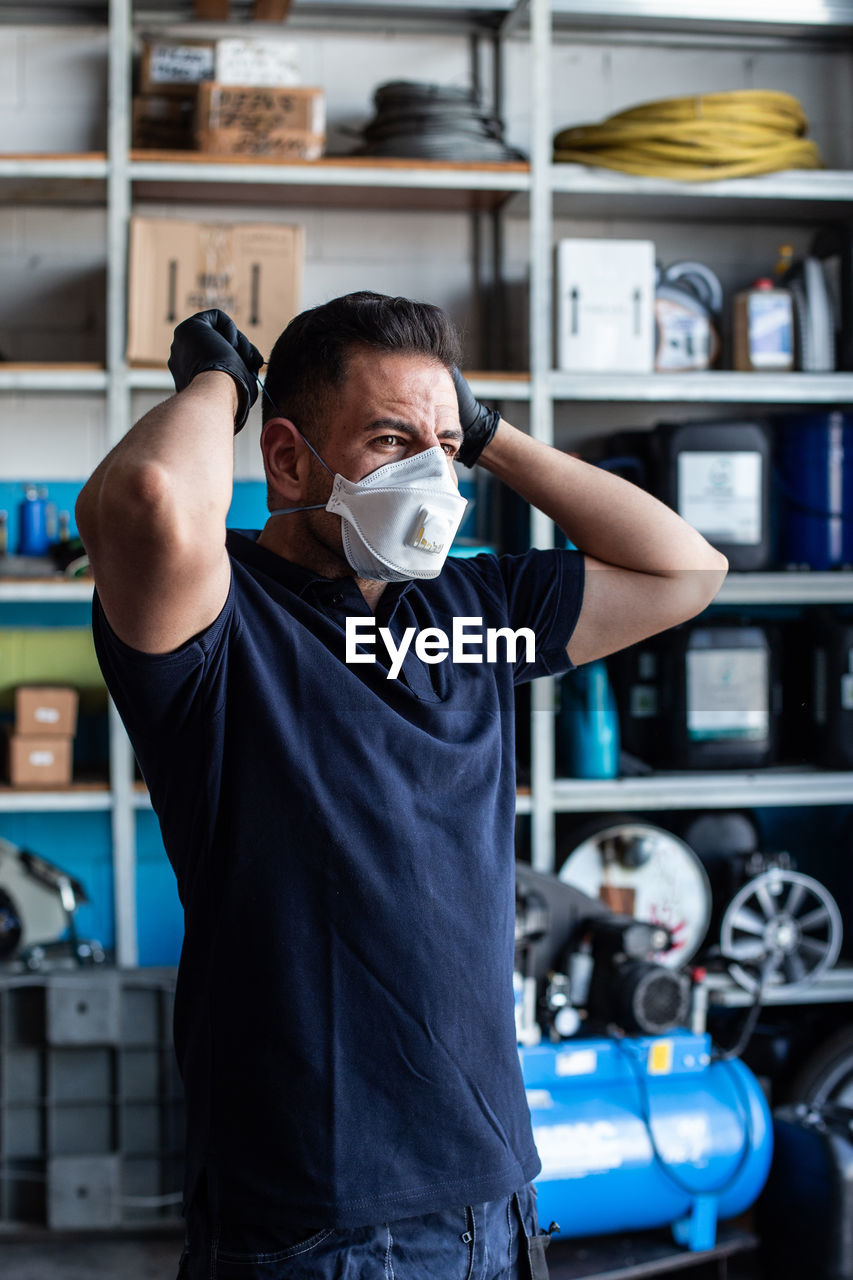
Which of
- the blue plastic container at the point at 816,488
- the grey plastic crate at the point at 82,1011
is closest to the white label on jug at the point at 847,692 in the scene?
the blue plastic container at the point at 816,488

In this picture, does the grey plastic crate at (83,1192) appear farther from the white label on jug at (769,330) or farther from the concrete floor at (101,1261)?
the white label on jug at (769,330)

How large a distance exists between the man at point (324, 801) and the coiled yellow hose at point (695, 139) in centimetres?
216

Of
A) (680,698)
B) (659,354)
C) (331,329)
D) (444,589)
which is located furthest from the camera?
(659,354)

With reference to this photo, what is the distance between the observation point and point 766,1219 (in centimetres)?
245

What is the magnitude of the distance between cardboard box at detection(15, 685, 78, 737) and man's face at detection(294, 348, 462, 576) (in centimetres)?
207

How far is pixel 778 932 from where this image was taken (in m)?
2.78

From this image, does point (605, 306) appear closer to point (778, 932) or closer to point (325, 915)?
point (778, 932)

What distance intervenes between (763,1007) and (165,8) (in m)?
2.97

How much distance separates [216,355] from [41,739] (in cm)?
212

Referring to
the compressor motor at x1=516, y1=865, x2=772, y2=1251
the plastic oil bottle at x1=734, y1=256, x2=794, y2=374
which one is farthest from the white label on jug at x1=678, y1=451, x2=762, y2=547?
the compressor motor at x1=516, y1=865, x2=772, y2=1251

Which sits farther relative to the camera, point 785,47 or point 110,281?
point 785,47

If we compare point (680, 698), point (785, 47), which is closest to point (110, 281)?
point (680, 698)

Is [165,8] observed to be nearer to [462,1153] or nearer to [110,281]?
[110,281]

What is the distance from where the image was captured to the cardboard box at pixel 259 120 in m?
2.65
